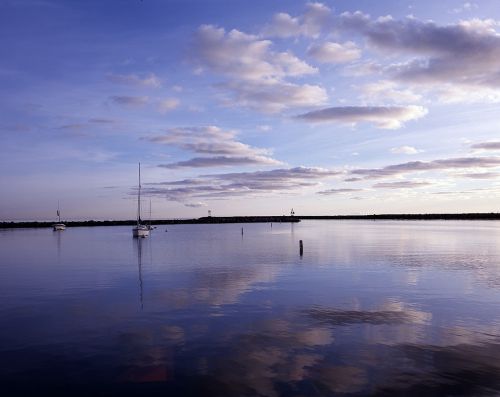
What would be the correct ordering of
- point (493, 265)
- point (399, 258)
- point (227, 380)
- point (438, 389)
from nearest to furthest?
1. point (438, 389)
2. point (227, 380)
3. point (493, 265)
4. point (399, 258)

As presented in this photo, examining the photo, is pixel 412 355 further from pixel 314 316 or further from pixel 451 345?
pixel 314 316

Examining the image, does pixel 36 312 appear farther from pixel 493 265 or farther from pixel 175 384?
pixel 493 265

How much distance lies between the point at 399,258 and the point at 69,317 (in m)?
37.6

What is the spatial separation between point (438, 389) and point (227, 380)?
6043mm

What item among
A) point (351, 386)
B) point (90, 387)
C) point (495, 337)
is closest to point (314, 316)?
point (495, 337)

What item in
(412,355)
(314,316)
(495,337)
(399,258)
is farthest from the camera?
(399,258)

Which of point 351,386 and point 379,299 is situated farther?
point 379,299

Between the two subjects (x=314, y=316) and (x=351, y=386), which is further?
(x=314, y=316)

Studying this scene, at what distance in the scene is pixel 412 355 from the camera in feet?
52.6

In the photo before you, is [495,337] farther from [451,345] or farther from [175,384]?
[175,384]

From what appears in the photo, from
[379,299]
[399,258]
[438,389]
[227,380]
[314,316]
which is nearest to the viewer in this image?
[438,389]

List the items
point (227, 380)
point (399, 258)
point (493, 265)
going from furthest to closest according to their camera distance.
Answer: point (399, 258)
point (493, 265)
point (227, 380)

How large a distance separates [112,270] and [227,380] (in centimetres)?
3236

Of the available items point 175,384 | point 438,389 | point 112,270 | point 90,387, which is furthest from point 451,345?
point 112,270
